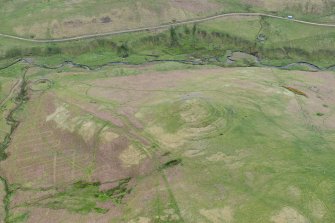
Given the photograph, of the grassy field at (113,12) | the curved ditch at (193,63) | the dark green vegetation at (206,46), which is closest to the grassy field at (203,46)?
the dark green vegetation at (206,46)

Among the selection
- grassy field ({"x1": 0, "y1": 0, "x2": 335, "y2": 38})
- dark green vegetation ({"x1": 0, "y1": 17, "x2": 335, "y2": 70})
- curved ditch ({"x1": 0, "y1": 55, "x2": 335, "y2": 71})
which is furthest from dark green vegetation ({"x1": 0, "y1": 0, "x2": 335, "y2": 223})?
grassy field ({"x1": 0, "y1": 0, "x2": 335, "y2": 38})

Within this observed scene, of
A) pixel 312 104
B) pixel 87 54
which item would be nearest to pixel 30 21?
pixel 87 54

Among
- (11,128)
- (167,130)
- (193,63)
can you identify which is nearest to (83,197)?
(167,130)

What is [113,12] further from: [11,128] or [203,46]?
[11,128]

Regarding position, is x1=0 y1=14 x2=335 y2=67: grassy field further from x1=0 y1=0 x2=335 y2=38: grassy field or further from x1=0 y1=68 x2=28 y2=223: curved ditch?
x1=0 y1=68 x2=28 y2=223: curved ditch

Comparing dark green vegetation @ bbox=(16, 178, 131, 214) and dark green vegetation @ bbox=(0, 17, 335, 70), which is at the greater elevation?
dark green vegetation @ bbox=(0, 17, 335, 70)
